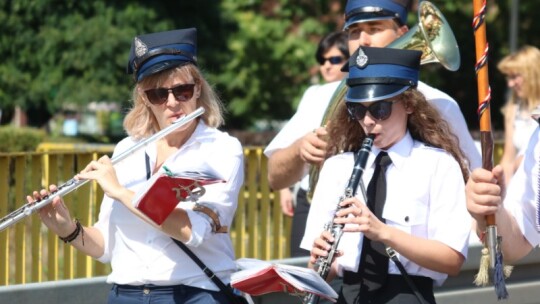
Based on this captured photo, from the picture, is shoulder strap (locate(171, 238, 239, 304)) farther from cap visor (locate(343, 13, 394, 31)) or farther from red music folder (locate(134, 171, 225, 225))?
cap visor (locate(343, 13, 394, 31))

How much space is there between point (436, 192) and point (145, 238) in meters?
1.09

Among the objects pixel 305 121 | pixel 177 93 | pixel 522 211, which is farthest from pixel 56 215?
pixel 522 211

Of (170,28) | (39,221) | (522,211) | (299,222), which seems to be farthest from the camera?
(170,28)

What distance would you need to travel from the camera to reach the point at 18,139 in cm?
1330

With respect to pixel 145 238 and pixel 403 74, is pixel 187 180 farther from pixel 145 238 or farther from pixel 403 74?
pixel 403 74

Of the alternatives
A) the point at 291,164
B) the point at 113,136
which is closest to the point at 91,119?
the point at 113,136

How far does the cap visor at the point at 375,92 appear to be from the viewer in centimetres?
416

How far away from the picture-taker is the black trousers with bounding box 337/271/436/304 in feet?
13.3

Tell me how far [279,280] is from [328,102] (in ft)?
6.20

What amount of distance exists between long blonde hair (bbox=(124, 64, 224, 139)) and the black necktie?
731mm

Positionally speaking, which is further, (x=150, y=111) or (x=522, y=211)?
(x=150, y=111)

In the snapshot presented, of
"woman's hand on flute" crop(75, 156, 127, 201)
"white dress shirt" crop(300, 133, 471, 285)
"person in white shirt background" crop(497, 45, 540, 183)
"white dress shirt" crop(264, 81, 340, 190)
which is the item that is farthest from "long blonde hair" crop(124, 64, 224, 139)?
"person in white shirt background" crop(497, 45, 540, 183)

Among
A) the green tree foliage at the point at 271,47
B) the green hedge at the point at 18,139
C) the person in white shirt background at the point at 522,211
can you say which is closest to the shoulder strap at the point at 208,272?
the person in white shirt background at the point at 522,211

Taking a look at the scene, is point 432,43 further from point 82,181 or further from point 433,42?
point 82,181
